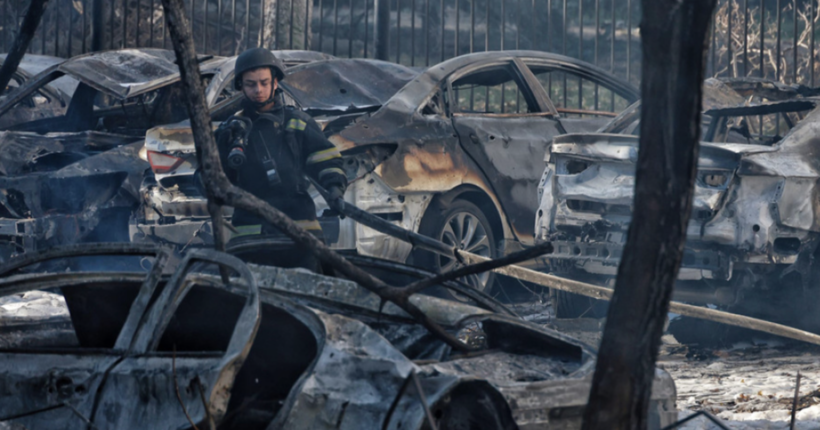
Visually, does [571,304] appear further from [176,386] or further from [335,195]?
[176,386]

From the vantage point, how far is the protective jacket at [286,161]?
4.54 meters

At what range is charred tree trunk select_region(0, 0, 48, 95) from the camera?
4027mm

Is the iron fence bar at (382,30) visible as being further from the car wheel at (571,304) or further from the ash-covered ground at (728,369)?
the car wheel at (571,304)

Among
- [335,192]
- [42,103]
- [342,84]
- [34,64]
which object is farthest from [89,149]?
[34,64]

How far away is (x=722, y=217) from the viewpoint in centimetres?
521

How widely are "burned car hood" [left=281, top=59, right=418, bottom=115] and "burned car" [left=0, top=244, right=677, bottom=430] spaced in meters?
3.42

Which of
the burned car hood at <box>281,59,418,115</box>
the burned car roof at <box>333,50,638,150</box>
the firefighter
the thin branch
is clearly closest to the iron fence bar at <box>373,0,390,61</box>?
the burned car hood at <box>281,59,418,115</box>

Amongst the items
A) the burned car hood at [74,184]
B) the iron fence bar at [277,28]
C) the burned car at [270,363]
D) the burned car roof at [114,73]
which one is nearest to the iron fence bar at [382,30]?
the iron fence bar at [277,28]

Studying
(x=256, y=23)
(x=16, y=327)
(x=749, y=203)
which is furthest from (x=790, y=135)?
(x=256, y=23)

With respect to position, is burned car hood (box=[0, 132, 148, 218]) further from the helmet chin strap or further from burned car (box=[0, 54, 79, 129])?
the helmet chin strap

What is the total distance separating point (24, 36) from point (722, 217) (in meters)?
3.72

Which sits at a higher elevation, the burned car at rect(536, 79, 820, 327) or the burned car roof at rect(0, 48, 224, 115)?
the burned car roof at rect(0, 48, 224, 115)

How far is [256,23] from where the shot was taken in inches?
701

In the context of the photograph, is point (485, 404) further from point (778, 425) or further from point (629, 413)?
point (778, 425)
